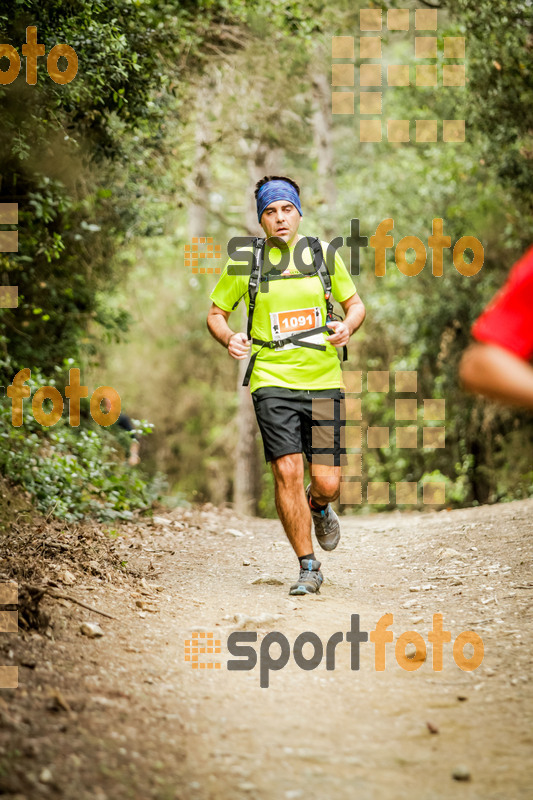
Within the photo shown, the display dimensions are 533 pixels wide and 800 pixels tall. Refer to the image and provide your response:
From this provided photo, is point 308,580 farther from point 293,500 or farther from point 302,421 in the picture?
point 302,421

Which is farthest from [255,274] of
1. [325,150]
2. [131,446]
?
[325,150]

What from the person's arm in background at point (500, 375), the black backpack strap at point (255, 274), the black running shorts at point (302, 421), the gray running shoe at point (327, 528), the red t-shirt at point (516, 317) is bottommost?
the gray running shoe at point (327, 528)

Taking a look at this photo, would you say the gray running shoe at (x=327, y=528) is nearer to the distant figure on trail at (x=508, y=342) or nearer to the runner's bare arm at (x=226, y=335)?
the runner's bare arm at (x=226, y=335)

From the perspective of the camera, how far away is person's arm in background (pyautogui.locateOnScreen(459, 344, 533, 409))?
1.95 meters

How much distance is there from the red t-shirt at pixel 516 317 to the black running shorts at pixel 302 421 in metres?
2.90

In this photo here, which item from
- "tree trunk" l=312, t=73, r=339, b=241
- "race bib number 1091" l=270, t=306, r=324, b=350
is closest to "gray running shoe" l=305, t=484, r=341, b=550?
"race bib number 1091" l=270, t=306, r=324, b=350

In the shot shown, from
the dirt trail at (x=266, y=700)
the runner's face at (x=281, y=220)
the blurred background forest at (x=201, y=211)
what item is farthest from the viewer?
the blurred background forest at (x=201, y=211)

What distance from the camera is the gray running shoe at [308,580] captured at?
15.6 ft

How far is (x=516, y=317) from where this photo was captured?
2010mm

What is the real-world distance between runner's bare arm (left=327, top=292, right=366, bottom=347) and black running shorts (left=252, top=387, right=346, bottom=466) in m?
0.39

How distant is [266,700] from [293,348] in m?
2.32

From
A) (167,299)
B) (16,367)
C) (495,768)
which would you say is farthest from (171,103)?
(167,299)

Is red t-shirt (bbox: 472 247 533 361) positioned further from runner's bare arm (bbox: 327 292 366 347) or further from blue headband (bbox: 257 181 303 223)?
blue headband (bbox: 257 181 303 223)

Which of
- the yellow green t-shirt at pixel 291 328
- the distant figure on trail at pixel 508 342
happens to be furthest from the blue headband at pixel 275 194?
the distant figure on trail at pixel 508 342
